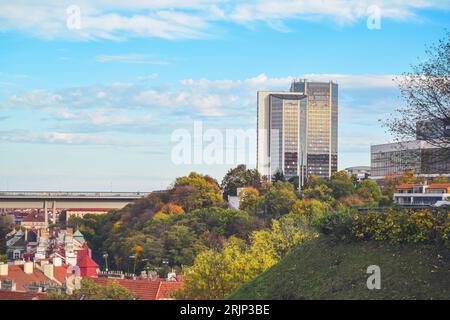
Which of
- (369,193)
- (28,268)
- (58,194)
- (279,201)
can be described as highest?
(369,193)

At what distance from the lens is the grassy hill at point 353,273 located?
52.4 feet

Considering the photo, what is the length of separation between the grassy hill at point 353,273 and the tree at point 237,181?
63878 millimetres

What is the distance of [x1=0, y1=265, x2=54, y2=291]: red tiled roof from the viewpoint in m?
43.9

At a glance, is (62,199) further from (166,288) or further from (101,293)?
(101,293)

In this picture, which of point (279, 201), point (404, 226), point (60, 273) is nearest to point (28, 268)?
point (60, 273)

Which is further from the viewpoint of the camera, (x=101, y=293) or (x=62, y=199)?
(x=62, y=199)

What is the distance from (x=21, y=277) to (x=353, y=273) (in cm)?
3137

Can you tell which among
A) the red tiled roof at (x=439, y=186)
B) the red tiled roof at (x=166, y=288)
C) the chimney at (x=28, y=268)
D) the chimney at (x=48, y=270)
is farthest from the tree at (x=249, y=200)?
the red tiled roof at (x=166, y=288)

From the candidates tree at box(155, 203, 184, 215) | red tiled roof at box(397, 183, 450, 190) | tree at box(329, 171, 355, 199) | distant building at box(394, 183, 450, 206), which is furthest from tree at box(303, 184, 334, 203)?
tree at box(155, 203, 184, 215)

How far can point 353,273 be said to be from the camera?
17.0 m

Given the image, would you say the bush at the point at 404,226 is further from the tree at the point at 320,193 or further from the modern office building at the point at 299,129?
the modern office building at the point at 299,129

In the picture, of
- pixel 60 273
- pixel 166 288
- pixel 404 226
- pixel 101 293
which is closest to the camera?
pixel 404 226
